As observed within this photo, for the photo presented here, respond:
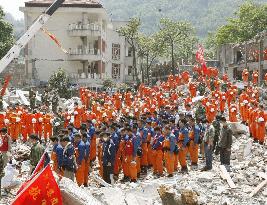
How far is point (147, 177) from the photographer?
15.0m

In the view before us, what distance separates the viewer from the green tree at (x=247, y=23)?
61094 mm

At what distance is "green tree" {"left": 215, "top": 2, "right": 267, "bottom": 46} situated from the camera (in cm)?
6109

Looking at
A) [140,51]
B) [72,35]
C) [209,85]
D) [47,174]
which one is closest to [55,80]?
[72,35]

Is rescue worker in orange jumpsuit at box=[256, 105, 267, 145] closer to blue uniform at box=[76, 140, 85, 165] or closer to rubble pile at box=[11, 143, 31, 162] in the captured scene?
blue uniform at box=[76, 140, 85, 165]

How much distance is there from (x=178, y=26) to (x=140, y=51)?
568cm

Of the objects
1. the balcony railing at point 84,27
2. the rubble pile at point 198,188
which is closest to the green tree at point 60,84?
the balcony railing at point 84,27

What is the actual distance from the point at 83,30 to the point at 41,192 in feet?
129

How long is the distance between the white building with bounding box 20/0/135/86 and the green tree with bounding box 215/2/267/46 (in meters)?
23.4

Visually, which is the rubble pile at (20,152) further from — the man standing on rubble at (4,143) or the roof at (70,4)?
the roof at (70,4)

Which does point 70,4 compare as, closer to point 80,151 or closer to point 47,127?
point 47,127

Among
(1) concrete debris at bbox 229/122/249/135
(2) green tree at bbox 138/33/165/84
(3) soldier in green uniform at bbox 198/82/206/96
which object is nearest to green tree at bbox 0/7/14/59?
(3) soldier in green uniform at bbox 198/82/206/96

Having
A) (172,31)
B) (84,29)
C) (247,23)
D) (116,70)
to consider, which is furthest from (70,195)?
(247,23)

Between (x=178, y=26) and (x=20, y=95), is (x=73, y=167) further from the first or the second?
(x=178, y=26)

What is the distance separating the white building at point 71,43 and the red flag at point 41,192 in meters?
37.5
